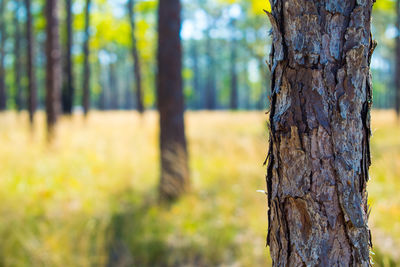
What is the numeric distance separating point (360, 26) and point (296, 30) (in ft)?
0.61

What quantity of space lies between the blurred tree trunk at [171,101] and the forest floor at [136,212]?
30cm

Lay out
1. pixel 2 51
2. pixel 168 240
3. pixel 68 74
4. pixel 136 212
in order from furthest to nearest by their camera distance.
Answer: pixel 2 51 → pixel 68 74 → pixel 136 212 → pixel 168 240

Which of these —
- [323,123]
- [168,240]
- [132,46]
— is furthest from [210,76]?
[323,123]

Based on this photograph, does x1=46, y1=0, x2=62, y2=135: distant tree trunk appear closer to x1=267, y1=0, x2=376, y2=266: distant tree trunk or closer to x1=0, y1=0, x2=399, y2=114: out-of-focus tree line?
x1=0, y1=0, x2=399, y2=114: out-of-focus tree line

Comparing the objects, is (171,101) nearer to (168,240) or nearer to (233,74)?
(168,240)

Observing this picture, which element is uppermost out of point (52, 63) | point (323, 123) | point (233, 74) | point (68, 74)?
point (233, 74)

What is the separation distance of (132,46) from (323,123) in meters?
16.2

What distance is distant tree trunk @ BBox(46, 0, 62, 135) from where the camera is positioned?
800cm

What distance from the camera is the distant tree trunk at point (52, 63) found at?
8.00 m

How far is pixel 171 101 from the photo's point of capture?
493 centimetres

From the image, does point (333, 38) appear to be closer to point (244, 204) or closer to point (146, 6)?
point (244, 204)

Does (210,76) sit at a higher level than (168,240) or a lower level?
higher

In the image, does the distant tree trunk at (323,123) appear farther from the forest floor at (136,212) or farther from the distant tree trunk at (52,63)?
the distant tree trunk at (52,63)

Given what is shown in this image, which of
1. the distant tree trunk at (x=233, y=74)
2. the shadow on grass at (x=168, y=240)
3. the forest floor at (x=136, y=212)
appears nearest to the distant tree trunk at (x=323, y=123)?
the forest floor at (x=136, y=212)
